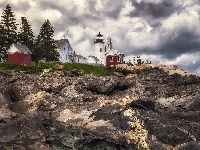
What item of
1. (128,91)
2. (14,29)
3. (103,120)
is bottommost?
(103,120)

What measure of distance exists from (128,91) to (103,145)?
9.72 m

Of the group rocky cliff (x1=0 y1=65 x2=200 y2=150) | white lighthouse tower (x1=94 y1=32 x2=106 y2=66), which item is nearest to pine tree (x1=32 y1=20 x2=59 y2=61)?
white lighthouse tower (x1=94 y1=32 x2=106 y2=66)

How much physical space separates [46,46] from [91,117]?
50663mm

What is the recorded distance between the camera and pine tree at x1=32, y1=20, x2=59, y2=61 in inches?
2699

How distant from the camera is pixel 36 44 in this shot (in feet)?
227

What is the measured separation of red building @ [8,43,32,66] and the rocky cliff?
3608cm

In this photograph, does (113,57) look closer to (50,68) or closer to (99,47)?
(99,47)

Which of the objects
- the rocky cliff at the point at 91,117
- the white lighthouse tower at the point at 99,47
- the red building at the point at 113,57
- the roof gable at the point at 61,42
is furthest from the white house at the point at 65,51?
the rocky cliff at the point at 91,117

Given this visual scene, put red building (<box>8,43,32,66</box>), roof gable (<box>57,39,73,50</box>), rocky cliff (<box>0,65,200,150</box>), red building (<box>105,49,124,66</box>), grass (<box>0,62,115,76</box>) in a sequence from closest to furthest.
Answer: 1. rocky cliff (<box>0,65,200,150</box>)
2. grass (<box>0,62,115,76</box>)
3. red building (<box>8,43,32,66</box>)
4. red building (<box>105,49,124,66</box>)
5. roof gable (<box>57,39,73,50</box>)

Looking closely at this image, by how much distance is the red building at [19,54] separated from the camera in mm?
62347

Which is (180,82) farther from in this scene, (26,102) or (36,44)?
(36,44)

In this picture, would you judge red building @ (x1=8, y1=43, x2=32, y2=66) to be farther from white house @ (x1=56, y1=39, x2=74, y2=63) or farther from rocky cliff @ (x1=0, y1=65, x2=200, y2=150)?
rocky cliff @ (x1=0, y1=65, x2=200, y2=150)

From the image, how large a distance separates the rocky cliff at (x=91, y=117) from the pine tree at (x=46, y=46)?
41.6 metres

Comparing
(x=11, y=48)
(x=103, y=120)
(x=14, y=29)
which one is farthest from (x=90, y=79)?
(x=14, y=29)
